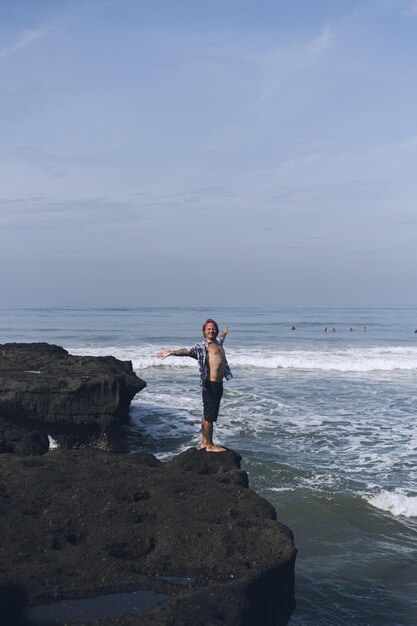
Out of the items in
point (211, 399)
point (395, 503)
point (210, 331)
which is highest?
point (210, 331)

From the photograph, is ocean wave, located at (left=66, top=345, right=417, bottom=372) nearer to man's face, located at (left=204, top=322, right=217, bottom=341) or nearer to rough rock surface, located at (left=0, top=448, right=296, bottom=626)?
man's face, located at (left=204, top=322, right=217, bottom=341)

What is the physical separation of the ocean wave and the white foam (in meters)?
15.8

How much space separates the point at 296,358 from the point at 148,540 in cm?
2414

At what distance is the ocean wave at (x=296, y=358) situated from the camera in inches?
1029

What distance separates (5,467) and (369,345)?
32876 millimetres

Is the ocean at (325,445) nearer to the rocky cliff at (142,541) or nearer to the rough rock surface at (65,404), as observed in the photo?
the rough rock surface at (65,404)

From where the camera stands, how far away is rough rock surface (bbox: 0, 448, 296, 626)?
4.27 meters

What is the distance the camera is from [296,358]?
28.8 m

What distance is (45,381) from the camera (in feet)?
37.7

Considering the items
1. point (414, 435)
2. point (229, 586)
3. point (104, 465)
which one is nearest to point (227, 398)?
point (414, 435)

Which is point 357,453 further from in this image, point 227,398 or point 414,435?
point 227,398

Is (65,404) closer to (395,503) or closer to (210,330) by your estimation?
(210,330)

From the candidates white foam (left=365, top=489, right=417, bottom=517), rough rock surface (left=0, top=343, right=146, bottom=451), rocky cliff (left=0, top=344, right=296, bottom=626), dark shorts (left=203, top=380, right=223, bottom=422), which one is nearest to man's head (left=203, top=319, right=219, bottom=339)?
dark shorts (left=203, top=380, right=223, bottom=422)

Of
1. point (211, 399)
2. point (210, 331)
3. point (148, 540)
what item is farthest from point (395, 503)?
point (148, 540)
